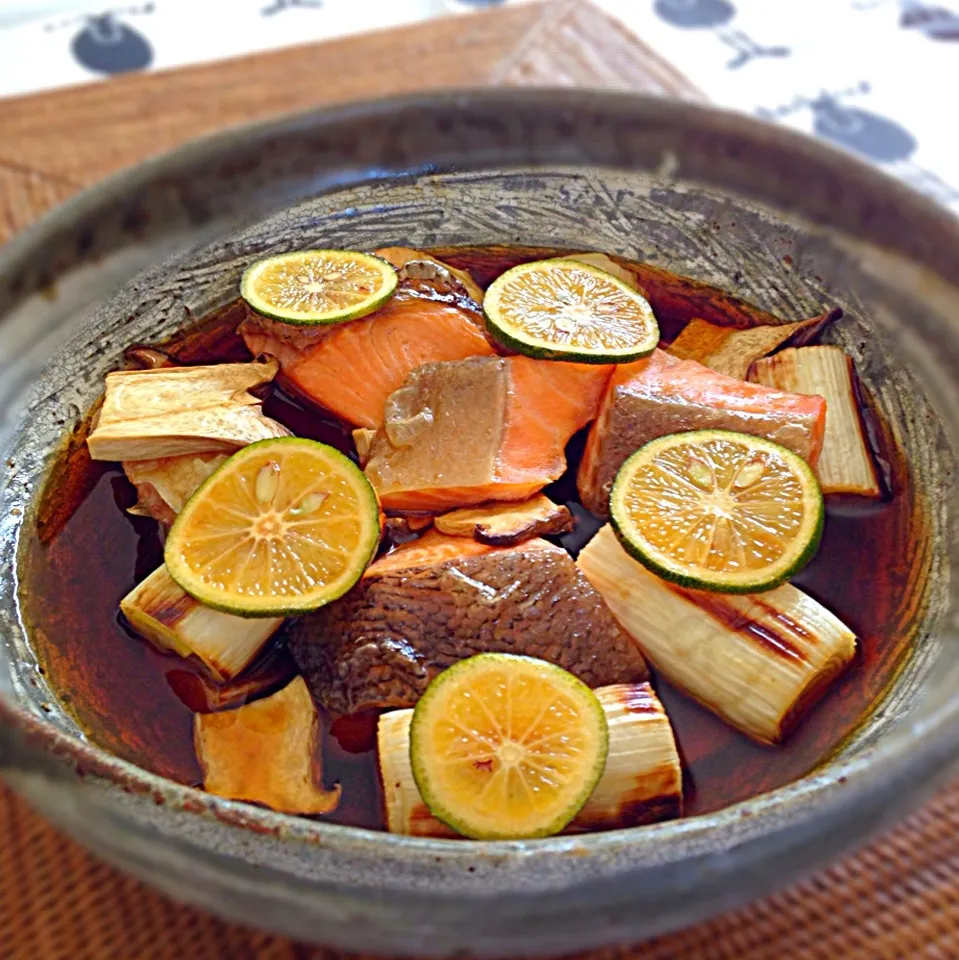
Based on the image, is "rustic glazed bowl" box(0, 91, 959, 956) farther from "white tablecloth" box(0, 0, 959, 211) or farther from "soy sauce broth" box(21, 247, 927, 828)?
"white tablecloth" box(0, 0, 959, 211)

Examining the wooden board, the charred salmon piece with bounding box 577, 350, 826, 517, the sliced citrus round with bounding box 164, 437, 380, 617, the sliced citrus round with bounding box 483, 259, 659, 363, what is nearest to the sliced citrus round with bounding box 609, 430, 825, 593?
the charred salmon piece with bounding box 577, 350, 826, 517

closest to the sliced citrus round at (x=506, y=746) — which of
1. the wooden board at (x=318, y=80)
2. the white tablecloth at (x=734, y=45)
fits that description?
the wooden board at (x=318, y=80)

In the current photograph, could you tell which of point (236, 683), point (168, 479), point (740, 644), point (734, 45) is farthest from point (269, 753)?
point (734, 45)

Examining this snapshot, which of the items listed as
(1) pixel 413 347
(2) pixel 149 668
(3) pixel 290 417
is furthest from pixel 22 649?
(1) pixel 413 347

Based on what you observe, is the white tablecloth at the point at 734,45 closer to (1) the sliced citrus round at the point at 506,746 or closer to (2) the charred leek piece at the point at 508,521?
(2) the charred leek piece at the point at 508,521

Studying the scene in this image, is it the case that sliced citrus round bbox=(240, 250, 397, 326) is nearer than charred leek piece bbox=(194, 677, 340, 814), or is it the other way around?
charred leek piece bbox=(194, 677, 340, 814)

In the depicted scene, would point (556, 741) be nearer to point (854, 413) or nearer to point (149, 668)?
point (149, 668)
